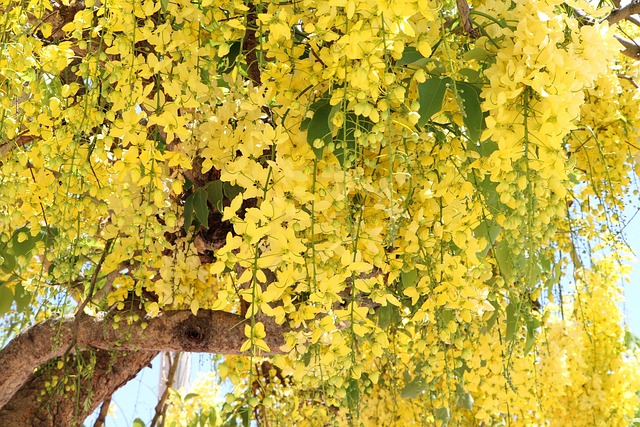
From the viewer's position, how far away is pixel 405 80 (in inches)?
Answer: 39.2

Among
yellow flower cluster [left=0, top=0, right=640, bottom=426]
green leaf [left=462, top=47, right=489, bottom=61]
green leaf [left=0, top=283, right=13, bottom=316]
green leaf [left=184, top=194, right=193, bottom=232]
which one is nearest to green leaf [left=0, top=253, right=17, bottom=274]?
Answer: yellow flower cluster [left=0, top=0, right=640, bottom=426]

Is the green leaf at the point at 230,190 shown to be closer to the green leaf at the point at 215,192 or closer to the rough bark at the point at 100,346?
the green leaf at the point at 215,192

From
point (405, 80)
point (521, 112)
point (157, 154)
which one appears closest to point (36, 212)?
point (157, 154)

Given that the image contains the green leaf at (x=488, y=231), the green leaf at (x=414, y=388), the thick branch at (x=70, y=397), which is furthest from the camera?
A: the thick branch at (x=70, y=397)

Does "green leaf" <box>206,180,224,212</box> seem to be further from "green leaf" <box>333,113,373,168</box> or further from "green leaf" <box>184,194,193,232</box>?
"green leaf" <box>333,113,373,168</box>

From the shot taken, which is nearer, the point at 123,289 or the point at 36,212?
the point at 36,212

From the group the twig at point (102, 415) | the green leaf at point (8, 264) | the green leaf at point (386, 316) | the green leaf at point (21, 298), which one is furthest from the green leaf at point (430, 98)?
the twig at point (102, 415)

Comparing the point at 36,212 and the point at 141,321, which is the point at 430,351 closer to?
the point at 141,321

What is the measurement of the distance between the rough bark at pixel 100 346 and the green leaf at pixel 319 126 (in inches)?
→ 20.8

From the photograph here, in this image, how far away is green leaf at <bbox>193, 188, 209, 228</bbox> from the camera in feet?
3.91

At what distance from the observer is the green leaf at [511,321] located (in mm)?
1271

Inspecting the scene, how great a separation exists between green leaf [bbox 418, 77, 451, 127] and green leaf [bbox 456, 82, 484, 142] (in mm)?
30

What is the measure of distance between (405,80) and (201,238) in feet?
1.91

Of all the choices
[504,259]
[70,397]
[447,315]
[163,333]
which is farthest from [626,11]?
[70,397]
